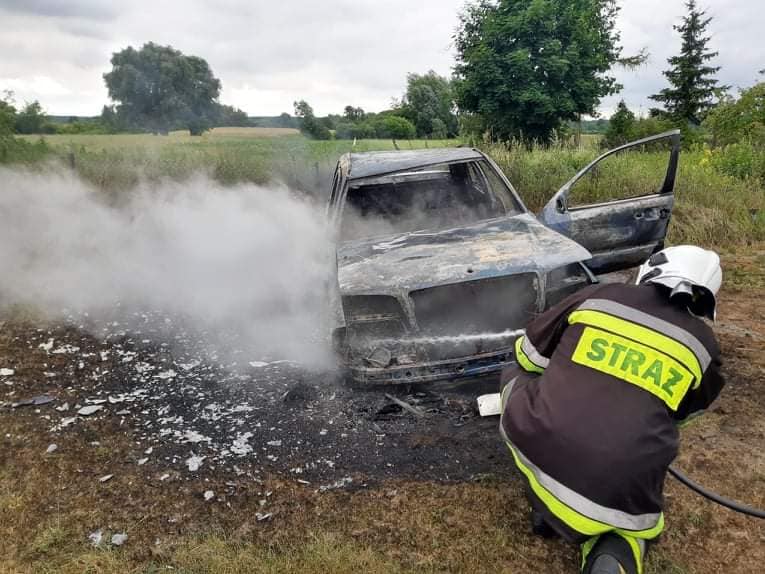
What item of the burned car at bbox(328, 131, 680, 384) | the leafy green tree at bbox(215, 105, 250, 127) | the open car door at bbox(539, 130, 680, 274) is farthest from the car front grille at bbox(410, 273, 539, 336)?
the leafy green tree at bbox(215, 105, 250, 127)

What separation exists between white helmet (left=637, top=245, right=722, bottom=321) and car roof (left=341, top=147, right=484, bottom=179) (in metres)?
3.05

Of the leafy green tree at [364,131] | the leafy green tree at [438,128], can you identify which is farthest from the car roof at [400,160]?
the leafy green tree at [438,128]

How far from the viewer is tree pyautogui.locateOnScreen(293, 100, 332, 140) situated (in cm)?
1452

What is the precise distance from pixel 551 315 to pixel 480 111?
1791 cm

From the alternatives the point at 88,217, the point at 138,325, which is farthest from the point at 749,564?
the point at 88,217

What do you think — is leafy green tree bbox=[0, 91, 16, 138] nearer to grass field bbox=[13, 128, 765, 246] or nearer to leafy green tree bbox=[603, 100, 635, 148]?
grass field bbox=[13, 128, 765, 246]

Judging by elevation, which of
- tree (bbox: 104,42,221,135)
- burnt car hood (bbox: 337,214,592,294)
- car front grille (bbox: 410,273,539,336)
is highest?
tree (bbox: 104,42,221,135)

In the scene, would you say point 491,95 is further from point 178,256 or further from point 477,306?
point 477,306

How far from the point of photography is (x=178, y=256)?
299 inches

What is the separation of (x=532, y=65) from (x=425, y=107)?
8.49m

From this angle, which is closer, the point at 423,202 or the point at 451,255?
the point at 451,255

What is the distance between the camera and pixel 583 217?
15.7ft

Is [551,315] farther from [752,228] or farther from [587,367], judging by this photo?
[752,228]

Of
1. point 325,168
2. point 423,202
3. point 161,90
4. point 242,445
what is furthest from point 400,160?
point 161,90
